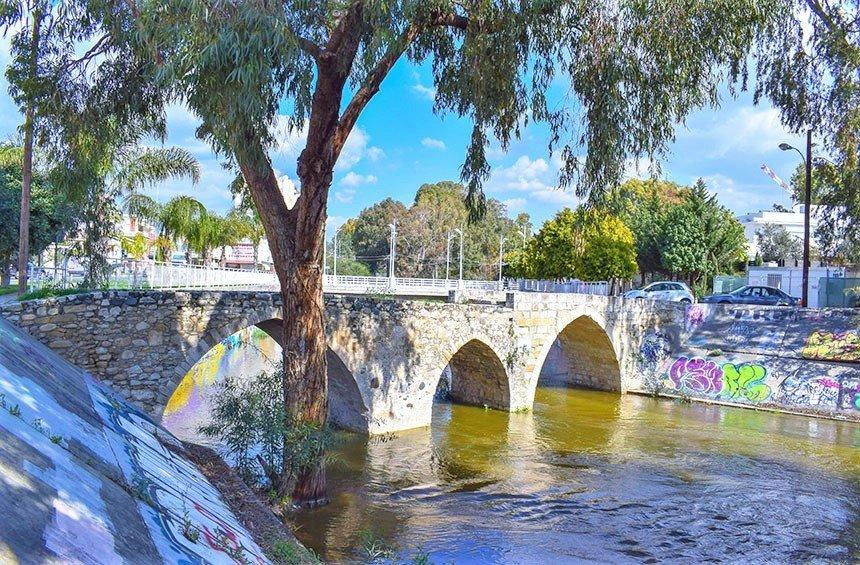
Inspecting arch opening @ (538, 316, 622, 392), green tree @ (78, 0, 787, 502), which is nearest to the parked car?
arch opening @ (538, 316, 622, 392)

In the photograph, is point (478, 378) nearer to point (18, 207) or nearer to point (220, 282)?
point (220, 282)

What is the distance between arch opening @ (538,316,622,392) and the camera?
23000mm

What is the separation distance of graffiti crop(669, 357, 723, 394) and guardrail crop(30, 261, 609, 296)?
8.37m

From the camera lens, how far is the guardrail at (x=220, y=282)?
632 inches

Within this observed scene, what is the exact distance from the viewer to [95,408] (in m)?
7.87

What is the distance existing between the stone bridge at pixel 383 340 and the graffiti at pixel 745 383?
2.75 m

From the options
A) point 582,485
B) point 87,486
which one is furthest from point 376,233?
point 87,486

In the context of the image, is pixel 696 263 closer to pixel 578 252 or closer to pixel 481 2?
pixel 578 252

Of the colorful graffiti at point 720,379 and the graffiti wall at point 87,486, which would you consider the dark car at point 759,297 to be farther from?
the graffiti wall at point 87,486

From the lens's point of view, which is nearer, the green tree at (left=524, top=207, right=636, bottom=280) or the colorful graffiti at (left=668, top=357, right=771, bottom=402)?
the colorful graffiti at (left=668, top=357, right=771, bottom=402)

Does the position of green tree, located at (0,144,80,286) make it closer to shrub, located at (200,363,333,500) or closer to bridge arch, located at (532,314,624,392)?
shrub, located at (200,363,333,500)

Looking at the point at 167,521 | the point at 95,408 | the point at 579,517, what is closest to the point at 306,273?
the point at 95,408

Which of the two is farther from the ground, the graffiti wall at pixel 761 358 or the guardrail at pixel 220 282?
the guardrail at pixel 220 282

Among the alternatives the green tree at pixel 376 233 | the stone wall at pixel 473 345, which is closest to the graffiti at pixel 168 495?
the stone wall at pixel 473 345
